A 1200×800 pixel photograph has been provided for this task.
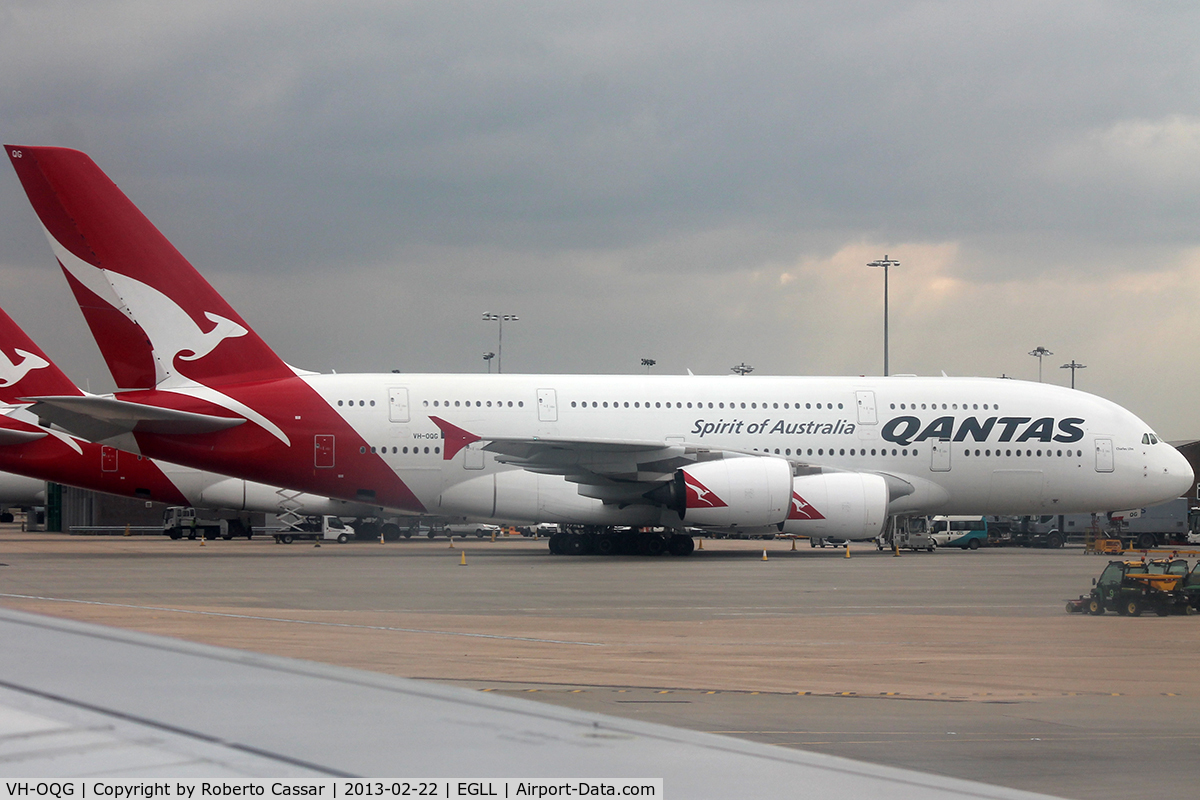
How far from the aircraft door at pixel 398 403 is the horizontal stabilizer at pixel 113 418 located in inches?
145

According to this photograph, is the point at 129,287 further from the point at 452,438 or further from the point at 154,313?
the point at 452,438

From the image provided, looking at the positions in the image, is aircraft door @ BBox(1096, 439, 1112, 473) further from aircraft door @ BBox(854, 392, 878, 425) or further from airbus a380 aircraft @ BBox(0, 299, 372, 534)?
airbus a380 aircraft @ BBox(0, 299, 372, 534)

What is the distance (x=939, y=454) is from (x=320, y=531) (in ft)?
97.7

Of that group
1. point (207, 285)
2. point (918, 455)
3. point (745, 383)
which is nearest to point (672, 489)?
point (745, 383)

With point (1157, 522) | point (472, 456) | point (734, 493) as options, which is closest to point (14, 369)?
point (472, 456)

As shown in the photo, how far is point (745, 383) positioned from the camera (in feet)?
109

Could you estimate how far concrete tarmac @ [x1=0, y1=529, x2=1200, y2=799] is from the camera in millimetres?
8078

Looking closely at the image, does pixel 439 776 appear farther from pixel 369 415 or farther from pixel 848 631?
pixel 369 415

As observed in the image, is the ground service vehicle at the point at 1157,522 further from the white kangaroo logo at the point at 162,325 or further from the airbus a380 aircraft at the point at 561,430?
the white kangaroo logo at the point at 162,325

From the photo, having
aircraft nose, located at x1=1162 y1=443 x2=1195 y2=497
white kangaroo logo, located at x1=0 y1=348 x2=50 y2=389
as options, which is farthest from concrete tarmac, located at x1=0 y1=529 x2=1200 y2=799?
white kangaroo logo, located at x1=0 y1=348 x2=50 y2=389

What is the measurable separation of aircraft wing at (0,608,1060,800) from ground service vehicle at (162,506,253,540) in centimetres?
5048

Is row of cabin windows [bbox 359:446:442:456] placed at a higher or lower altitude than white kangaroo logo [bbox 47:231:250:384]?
lower

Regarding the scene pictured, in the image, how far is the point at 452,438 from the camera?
3125 cm

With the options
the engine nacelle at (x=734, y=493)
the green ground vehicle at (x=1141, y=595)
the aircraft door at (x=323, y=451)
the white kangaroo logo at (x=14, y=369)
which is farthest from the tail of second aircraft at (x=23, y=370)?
the green ground vehicle at (x=1141, y=595)
